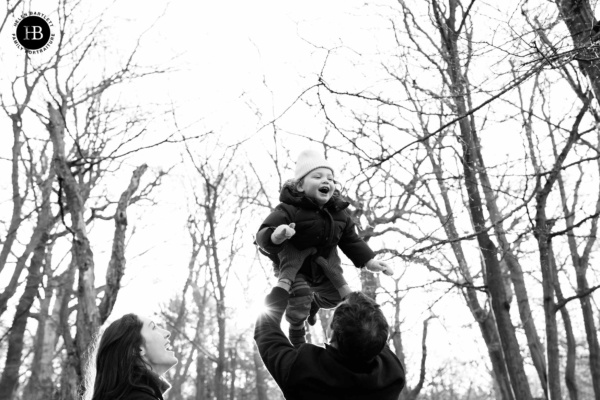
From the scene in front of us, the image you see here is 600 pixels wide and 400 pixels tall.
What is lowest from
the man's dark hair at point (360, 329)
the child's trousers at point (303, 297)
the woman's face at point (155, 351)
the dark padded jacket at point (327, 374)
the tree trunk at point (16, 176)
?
the dark padded jacket at point (327, 374)

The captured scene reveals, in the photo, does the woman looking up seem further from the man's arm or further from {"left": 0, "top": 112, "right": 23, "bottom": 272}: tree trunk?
{"left": 0, "top": 112, "right": 23, "bottom": 272}: tree trunk

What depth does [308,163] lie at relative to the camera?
106 inches

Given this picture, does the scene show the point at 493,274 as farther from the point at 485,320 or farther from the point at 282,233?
the point at 282,233

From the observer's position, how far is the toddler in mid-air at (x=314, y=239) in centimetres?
258

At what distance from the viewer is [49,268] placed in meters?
13.1

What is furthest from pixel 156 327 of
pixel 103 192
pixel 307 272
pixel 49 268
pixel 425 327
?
pixel 49 268

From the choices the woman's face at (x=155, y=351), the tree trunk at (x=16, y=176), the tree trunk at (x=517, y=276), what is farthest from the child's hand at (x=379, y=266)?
the tree trunk at (x=16, y=176)

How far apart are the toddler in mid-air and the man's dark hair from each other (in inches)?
20.4

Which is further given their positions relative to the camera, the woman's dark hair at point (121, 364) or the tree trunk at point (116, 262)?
the tree trunk at point (116, 262)

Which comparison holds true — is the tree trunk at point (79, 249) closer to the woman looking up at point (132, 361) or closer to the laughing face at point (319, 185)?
the woman looking up at point (132, 361)

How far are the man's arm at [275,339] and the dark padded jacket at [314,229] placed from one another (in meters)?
0.24

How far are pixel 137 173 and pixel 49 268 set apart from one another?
7.40 meters

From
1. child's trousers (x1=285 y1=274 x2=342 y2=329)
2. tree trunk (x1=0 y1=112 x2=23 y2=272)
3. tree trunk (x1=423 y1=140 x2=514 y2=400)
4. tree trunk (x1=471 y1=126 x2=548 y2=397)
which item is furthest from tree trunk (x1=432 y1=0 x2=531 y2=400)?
tree trunk (x1=0 y1=112 x2=23 y2=272)

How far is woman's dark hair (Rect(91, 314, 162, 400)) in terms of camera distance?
2.33m
